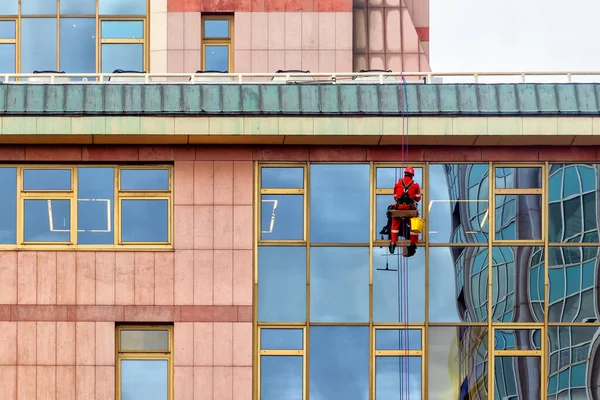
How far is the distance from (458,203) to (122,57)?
9196 mm

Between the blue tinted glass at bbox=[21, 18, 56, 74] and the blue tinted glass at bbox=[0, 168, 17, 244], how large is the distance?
12.9 ft

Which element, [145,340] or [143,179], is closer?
[145,340]

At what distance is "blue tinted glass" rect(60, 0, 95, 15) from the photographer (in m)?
25.5

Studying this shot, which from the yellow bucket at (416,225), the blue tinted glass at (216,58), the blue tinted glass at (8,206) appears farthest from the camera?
the blue tinted glass at (216,58)

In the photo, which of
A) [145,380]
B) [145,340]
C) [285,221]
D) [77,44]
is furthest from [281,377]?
[77,44]

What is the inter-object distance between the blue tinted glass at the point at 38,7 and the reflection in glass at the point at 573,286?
13.4 metres

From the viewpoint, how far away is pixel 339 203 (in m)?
22.3

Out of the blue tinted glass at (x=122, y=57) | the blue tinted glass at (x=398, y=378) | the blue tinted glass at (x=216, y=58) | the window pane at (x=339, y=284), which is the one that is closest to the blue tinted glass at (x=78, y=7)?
the blue tinted glass at (x=122, y=57)

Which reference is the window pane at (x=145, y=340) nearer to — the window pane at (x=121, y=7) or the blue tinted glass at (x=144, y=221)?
the blue tinted glass at (x=144, y=221)

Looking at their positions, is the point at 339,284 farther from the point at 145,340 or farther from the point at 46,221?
the point at 46,221

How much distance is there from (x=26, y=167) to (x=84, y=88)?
2.27m

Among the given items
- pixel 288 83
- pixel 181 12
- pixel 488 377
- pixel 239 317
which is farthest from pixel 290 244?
pixel 181 12

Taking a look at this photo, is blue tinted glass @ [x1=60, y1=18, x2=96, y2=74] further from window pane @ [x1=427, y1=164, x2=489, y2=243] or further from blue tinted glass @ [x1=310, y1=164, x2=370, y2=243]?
window pane @ [x1=427, y1=164, x2=489, y2=243]

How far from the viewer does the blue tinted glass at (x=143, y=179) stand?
73.6 ft
